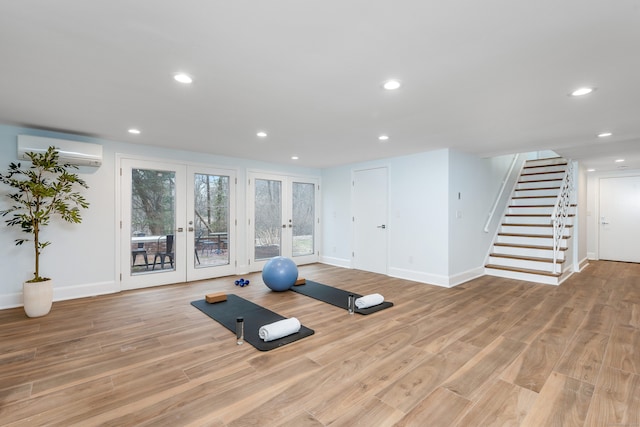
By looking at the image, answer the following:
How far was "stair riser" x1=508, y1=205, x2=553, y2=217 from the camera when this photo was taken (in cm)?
626

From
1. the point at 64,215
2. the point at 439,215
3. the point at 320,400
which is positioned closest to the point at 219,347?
the point at 320,400

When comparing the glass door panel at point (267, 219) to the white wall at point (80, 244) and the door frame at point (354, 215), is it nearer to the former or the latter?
the door frame at point (354, 215)

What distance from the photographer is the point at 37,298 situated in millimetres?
3434

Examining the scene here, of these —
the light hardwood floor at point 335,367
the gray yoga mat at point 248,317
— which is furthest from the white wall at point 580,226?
the gray yoga mat at point 248,317

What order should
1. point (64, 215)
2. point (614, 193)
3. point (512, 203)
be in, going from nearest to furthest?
point (64, 215) < point (512, 203) < point (614, 193)

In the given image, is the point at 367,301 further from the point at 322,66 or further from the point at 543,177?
the point at 543,177

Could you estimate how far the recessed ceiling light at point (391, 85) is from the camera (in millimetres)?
2409

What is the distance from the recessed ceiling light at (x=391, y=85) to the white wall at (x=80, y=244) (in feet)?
13.3

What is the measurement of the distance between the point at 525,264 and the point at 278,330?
5.10m

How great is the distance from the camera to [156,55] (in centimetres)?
203

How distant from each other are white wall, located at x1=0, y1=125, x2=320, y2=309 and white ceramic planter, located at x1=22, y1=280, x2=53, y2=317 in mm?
604

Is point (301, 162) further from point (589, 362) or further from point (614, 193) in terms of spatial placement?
point (614, 193)

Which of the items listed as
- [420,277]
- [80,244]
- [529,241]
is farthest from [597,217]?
[80,244]

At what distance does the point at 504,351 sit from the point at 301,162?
4.81 metres
